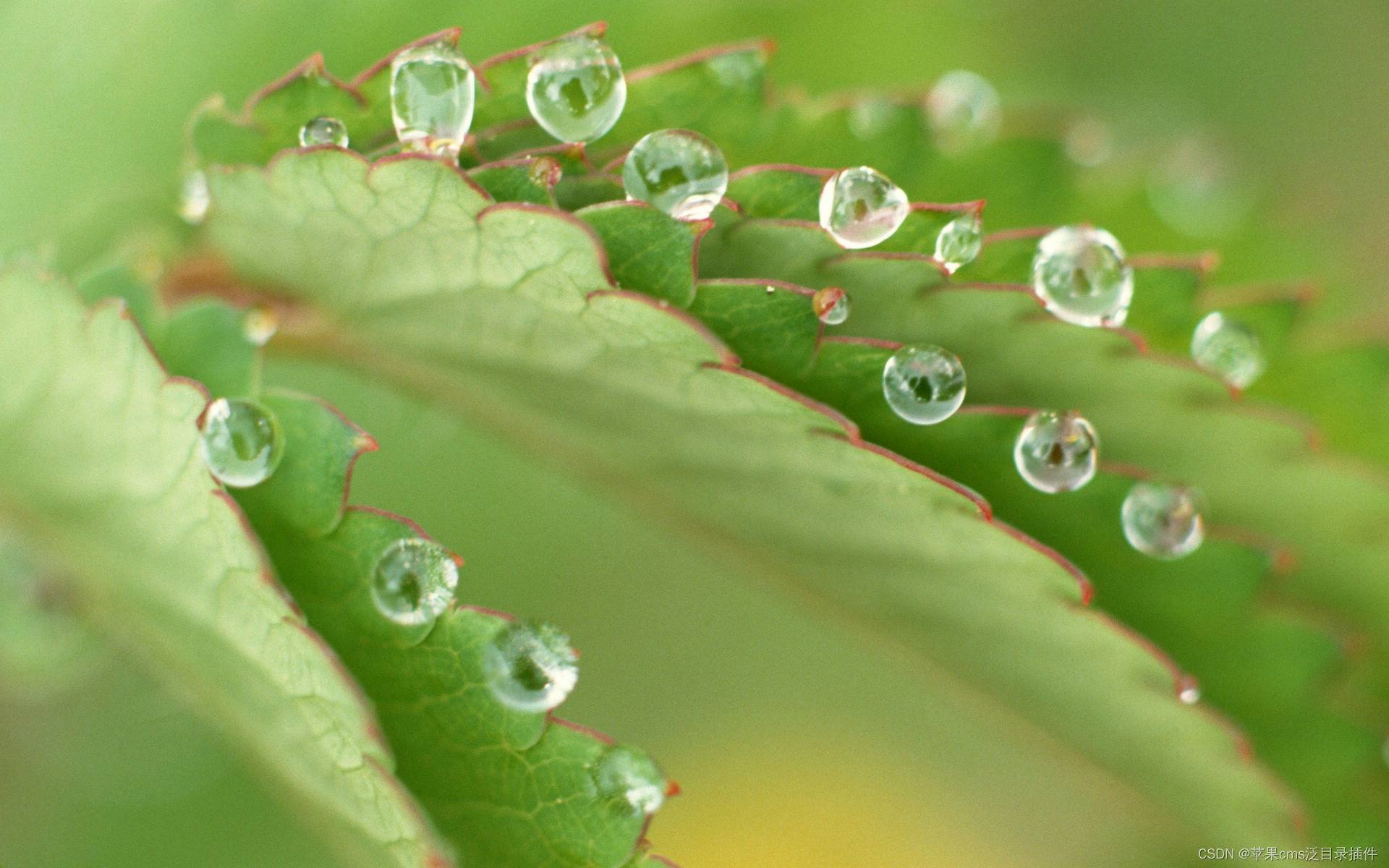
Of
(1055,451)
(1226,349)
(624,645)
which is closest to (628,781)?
(1055,451)

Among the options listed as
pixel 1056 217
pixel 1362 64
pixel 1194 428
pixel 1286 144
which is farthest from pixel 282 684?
pixel 1362 64

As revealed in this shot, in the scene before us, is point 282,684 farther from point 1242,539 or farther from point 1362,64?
point 1362,64

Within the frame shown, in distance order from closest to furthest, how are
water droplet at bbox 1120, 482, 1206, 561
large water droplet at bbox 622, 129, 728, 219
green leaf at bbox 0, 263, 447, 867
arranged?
green leaf at bbox 0, 263, 447, 867
large water droplet at bbox 622, 129, 728, 219
water droplet at bbox 1120, 482, 1206, 561

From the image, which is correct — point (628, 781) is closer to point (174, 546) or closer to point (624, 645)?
point (174, 546)

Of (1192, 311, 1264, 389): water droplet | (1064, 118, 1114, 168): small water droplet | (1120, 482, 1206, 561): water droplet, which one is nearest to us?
(1120, 482, 1206, 561): water droplet

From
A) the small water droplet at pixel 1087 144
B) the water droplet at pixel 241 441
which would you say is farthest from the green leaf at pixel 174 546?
the small water droplet at pixel 1087 144

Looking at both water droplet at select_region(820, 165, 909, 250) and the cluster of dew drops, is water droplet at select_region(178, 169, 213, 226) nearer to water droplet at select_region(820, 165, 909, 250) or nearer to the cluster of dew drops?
the cluster of dew drops

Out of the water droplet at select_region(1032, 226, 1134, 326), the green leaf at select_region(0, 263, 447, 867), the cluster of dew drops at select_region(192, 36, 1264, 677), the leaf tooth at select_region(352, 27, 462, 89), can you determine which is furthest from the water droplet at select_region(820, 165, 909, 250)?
the green leaf at select_region(0, 263, 447, 867)
